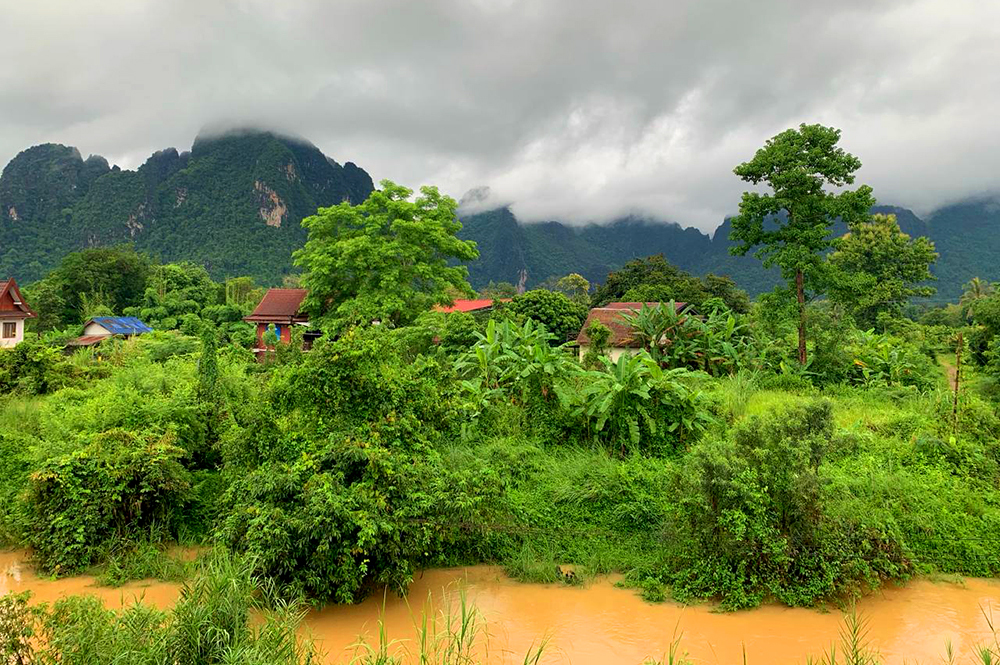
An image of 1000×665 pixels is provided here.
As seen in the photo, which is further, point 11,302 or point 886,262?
point 886,262

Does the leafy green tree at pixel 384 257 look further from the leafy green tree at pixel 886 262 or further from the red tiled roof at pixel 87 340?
the leafy green tree at pixel 886 262

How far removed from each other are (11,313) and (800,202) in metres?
26.6

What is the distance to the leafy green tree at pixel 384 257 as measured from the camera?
751 inches

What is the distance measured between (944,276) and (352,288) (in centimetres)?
7803

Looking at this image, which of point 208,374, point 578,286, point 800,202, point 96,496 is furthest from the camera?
point 578,286

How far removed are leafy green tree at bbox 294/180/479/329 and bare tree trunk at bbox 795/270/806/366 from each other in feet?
34.4

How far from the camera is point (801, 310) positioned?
13.9 metres

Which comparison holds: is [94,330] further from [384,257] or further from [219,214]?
[219,214]

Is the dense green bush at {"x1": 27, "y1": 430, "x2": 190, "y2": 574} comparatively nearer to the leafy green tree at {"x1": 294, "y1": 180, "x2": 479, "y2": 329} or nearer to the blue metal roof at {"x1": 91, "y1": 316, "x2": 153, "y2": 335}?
the leafy green tree at {"x1": 294, "y1": 180, "x2": 479, "y2": 329}

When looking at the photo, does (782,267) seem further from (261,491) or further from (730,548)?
(261,491)

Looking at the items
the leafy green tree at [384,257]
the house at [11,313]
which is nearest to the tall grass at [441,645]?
the leafy green tree at [384,257]

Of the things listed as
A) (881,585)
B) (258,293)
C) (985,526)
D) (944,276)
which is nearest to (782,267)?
(985,526)

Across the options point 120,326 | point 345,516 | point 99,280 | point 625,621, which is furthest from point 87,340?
point 625,621

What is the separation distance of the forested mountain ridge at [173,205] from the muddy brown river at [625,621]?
57.8 m
